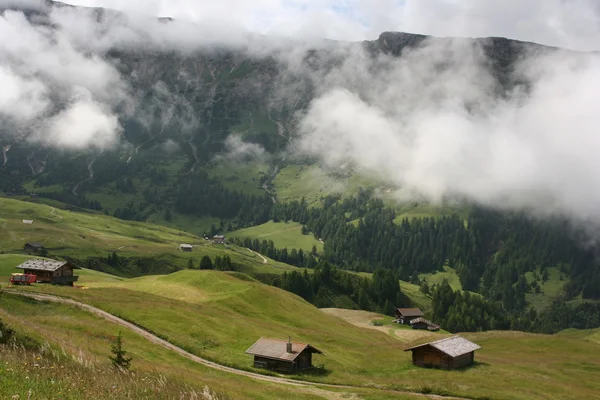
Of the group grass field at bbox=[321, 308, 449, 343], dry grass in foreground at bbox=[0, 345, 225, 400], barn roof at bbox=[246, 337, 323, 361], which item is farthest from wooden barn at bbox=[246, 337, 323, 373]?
grass field at bbox=[321, 308, 449, 343]

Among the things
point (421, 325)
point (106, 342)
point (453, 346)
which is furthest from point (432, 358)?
point (421, 325)

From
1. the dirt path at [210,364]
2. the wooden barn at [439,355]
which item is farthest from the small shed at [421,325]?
the dirt path at [210,364]

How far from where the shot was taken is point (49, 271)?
110312 millimetres

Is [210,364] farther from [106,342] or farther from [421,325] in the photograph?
[421,325]

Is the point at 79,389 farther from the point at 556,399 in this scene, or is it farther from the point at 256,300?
the point at 256,300

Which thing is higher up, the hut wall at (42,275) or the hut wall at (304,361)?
the hut wall at (42,275)

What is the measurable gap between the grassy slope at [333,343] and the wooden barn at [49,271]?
17027 mm

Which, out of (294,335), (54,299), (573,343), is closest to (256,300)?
(294,335)

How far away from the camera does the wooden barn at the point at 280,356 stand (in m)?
69.0

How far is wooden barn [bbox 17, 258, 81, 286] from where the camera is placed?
362 feet

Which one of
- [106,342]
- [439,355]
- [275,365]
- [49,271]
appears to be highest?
[49,271]

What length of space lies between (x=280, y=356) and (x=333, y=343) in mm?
28515

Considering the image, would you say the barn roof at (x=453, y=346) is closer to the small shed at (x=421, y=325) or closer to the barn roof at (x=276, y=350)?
the barn roof at (x=276, y=350)

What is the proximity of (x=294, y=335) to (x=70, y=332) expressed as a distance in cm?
4525
